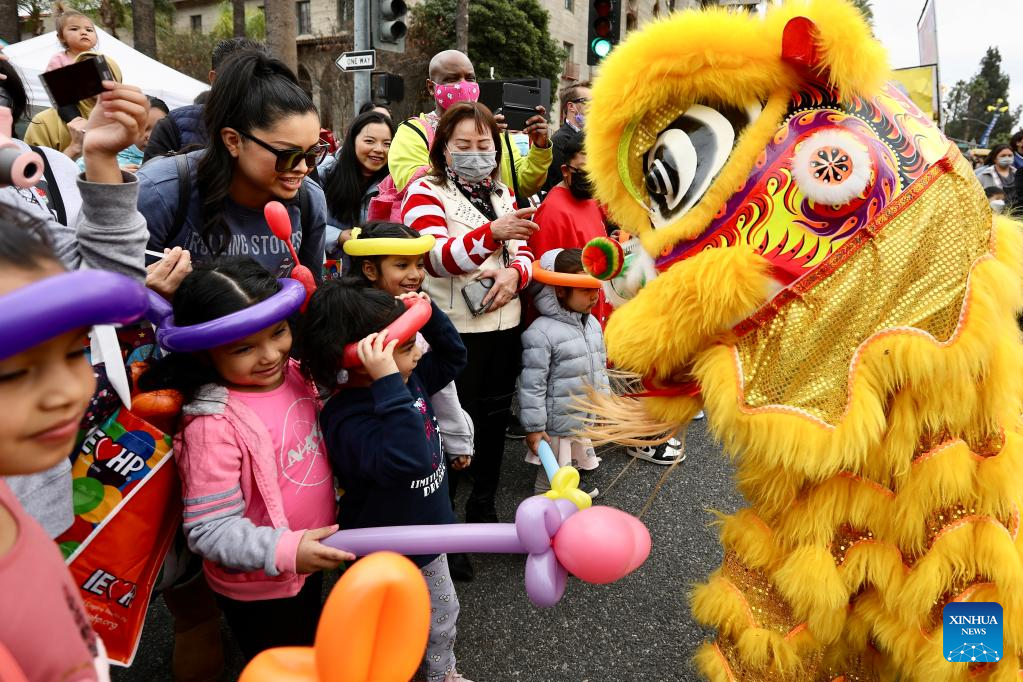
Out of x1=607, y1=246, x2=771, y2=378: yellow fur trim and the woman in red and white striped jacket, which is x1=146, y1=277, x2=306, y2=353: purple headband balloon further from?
the woman in red and white striped jacket

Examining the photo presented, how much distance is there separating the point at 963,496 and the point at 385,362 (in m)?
1.12

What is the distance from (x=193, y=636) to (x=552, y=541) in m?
1.31

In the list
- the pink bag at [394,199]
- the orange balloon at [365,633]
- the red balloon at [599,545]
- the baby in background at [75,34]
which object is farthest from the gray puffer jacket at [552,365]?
the baby in background at [75,34]

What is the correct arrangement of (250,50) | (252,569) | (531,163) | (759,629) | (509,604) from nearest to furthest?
Result: (759,629)
(252,569)
(250,50)
(509,604)
(531,163)

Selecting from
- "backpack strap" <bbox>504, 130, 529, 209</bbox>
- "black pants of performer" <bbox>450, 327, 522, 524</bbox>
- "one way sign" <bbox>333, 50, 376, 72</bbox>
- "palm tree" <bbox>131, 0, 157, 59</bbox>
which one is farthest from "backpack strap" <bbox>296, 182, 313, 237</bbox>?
"palm tree" <bbox>131, 0, 157, 59</bbox>

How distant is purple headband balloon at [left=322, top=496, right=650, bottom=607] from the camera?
3.37ft

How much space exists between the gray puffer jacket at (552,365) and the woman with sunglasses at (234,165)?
1.36 metres

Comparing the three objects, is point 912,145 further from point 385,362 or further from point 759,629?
point 385,362

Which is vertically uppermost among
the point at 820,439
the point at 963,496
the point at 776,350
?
the point at 776,350

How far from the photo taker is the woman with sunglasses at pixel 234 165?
63.7 inches

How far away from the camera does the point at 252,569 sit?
4.37ft

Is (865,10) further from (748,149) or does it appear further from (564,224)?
(564,224)

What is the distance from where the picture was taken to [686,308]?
3.94 feet

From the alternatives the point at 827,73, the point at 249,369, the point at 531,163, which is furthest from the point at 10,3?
the point at 827,73
